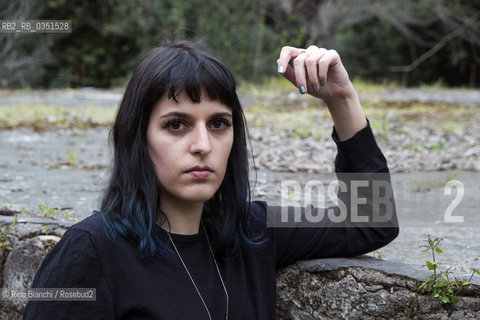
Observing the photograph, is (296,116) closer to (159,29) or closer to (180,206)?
(180,206)

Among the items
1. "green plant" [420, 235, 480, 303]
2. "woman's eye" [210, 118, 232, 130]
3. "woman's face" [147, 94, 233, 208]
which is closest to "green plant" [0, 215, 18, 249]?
"woman's face" [147, 94, 233, 208]

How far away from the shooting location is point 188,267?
1.54 metres

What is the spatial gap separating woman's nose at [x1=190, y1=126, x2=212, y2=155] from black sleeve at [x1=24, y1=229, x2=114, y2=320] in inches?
13.6

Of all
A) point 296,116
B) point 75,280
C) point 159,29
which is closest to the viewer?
point 75,280

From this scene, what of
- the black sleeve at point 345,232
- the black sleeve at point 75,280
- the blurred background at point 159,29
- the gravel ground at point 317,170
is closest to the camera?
the black sleeve at point 75,280

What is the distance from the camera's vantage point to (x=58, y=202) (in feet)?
9.34

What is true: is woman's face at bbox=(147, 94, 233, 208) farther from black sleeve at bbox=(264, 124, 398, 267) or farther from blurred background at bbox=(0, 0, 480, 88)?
blurred background at bbox=(0, 0, 480, 88)

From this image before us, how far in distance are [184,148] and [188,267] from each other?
325 millimetres

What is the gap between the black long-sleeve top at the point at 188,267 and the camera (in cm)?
139

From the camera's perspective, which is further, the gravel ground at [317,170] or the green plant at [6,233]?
the gravel ground at [317,170]

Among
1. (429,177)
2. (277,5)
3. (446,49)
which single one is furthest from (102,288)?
(446,49)

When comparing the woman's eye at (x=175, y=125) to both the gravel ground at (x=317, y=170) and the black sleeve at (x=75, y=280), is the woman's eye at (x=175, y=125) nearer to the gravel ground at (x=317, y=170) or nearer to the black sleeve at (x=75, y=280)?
the black sleeve at (x=75, y=280)

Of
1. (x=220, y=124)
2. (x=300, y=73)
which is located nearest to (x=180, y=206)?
(x=220, y=124)

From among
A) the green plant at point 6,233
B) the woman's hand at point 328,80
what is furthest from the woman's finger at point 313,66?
the green plant at point 6,233
